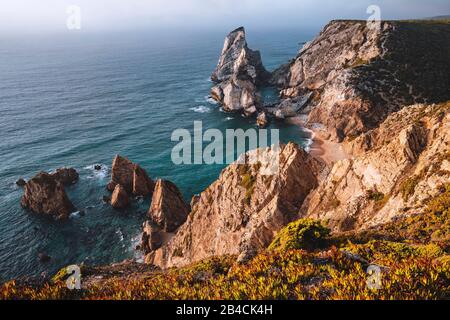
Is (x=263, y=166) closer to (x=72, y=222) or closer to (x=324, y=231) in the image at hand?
(x=324, y=231)

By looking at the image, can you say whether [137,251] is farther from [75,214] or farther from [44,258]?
[75,214]

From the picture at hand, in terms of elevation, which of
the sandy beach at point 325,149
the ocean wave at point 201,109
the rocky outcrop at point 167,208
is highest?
the ocean wave at point 201,109

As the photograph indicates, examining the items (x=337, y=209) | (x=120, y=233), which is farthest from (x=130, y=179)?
(x=337, y=209)

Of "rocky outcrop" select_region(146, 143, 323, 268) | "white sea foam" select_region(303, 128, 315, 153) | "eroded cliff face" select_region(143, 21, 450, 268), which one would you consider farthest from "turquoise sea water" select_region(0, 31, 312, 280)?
"rocky outcrop" select_region(146, 143, 323, 268)

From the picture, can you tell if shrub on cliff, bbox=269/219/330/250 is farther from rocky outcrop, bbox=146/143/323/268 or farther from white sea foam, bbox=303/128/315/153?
white sea foam, bbox=303/128/315/153

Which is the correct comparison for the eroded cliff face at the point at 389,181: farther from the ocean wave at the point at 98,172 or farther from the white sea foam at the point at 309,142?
the ocean wave at the point at 98,172

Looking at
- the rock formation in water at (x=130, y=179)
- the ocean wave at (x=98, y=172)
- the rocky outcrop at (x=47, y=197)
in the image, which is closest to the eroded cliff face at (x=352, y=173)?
the rock formation in water at (x=130, y=179)
